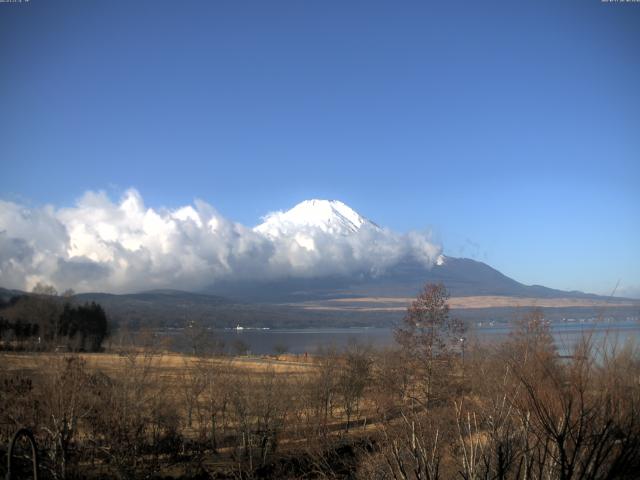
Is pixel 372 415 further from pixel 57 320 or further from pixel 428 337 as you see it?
pixel 57 320

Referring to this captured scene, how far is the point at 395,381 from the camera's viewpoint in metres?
34.9

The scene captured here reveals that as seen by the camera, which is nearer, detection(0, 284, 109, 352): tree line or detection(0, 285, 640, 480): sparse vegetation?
detection(0, 285, 640, 480): sparse vegetation

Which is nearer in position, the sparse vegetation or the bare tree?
the sparse vegetation

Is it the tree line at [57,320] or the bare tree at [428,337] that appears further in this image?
the tree line at [57,320]

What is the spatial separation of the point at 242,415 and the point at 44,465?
24.3 feet

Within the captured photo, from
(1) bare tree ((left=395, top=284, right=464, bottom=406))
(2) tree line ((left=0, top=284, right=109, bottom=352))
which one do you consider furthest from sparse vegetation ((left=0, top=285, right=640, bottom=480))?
(2) tree line ((left=0, top=284, right=109, bottom=352))

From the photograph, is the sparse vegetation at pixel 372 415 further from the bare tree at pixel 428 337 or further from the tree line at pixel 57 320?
the tree line at pixel 57 320

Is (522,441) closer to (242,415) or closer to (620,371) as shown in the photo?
(620,371)

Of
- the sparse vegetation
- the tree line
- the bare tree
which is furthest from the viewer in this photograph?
the tree line

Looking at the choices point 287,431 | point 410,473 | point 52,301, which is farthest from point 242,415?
point 52,301

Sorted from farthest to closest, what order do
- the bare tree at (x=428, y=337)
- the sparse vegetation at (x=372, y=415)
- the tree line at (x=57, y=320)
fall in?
the tree line at (x=57, y=320) → the bare tree at (x=428, y=337) → the sparse vegetation at (x=372, y=415)

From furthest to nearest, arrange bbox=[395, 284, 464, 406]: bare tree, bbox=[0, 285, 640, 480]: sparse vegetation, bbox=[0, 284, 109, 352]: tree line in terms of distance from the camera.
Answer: bbox=[0, 284, 109, 352]: tree line < bbox=[395, 284, 464, 406]: bare tree < bbox=[0, 285, 640, 480]: sparse vegetation

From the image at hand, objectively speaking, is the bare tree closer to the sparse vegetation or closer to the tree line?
the sparse vegetation

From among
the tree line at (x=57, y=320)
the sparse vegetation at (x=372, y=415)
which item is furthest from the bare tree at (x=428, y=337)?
the tree line at (x=57, y=320)
